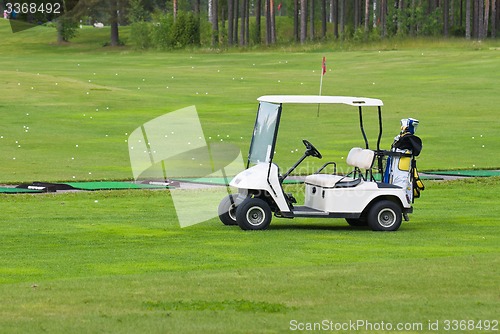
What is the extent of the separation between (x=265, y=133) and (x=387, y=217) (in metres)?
2.14

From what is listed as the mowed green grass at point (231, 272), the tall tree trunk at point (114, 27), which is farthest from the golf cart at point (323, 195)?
the tall tree trunk at point (114, 27)

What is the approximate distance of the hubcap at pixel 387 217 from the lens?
1612 cm

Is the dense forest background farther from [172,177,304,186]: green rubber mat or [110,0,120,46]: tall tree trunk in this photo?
[172,177,304,186]: green rubber mat

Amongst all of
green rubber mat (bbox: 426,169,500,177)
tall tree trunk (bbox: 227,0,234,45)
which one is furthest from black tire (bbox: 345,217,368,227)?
tall tree trunk (bbox: 227,0,234,45)

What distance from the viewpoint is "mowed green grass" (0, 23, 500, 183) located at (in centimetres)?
3041

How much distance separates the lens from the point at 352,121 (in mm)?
40000

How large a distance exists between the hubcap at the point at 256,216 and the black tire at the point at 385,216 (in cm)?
150

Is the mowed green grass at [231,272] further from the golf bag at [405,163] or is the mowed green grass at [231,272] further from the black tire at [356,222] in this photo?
the golf bag at [405,163]

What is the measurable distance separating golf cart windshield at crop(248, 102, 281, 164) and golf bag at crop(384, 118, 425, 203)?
5.56 ft

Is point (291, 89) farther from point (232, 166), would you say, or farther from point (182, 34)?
point (182, 34)

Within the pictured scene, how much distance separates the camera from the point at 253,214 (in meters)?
16.1

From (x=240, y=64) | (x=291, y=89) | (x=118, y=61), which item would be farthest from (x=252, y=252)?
(x=118, y=61)

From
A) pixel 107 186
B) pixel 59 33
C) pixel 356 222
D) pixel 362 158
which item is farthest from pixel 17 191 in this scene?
pixel 59 33

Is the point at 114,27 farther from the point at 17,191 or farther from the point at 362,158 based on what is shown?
the point at 362,158
